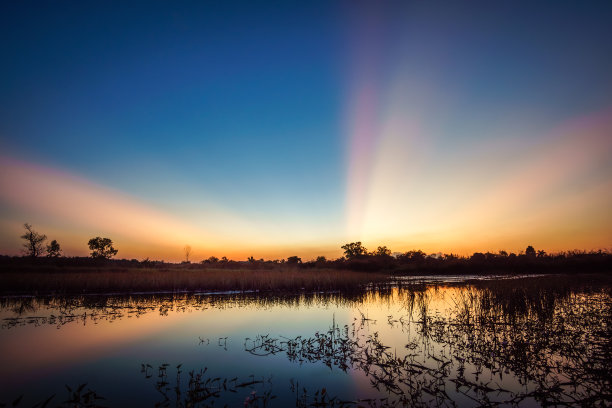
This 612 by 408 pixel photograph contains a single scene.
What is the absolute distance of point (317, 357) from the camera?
8.03 metres

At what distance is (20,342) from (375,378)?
38.9 ft

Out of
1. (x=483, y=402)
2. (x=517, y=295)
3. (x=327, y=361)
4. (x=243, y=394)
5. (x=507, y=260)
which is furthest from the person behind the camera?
(x=507, y=260)

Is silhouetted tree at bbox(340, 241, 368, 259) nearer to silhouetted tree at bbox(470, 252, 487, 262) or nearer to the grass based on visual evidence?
silhouetted tree at bbox(470, 252, 487, 262)

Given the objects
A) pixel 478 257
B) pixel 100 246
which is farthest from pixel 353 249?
pixel 100 246

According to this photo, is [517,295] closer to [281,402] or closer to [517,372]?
[517,372]

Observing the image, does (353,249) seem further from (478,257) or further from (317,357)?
(317,357)

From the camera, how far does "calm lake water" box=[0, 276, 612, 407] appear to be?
5578 millimetres

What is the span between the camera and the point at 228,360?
26.4 feet

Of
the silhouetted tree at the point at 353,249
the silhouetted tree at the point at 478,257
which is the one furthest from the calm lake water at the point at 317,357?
the silhouetted tree at the point at 353,249

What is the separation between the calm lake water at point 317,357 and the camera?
558cm

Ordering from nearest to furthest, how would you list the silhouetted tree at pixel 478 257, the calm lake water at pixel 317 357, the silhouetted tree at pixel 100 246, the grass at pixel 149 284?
the calm lake water at pixel 317 357
the grass at pixel 149 284
the silhouetted tree at pixel 478 257
the silhouetted tree at pixel 100 246

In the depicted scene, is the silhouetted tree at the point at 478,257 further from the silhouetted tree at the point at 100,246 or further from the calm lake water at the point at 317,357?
the silhouetted tree at the point at 100,246

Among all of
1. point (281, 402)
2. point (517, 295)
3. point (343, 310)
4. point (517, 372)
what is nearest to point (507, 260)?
point (517, 295)

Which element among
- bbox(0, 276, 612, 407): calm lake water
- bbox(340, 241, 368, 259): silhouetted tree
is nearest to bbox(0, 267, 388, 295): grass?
bbox(0, 276, 612, 407): calm lake water
